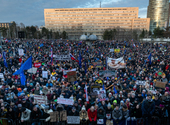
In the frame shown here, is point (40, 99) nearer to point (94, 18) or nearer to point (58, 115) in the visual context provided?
A: point (58, 115)

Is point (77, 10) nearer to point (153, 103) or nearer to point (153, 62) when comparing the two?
point (153, 62)

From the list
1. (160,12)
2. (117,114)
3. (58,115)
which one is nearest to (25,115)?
(58,115)

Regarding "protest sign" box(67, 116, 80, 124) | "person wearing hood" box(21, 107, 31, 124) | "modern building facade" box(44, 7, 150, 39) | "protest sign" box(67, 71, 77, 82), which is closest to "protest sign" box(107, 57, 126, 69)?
"protest sign" box(67, 71, 77, 82)

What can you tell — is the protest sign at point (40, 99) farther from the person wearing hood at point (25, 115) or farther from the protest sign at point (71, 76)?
the protest sign at point (71, 76)

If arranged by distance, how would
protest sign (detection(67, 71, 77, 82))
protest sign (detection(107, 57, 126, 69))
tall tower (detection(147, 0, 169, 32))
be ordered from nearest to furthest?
protest sign (detection(67, 71, 77, 82))
protest sign (detection(107, 57, 126, 69))
tall tower (detection(147, 0, 169, 32))

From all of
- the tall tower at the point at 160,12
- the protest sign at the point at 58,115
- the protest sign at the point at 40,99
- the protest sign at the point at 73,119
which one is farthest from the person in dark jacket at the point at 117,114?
the tall tower at the point at 160,12

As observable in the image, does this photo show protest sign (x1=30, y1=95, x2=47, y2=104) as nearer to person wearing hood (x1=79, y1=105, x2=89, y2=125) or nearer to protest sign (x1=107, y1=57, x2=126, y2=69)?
person wearing hood (x1=79, y1=105, x2=89, y2=125)

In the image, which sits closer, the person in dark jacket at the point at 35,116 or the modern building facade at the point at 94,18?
the person in dark jacket at the point at 35,116

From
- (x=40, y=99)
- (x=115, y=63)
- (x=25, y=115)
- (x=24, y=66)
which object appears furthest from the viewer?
(x=115, y=63)

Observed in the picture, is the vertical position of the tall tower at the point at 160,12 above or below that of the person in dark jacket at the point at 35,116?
above

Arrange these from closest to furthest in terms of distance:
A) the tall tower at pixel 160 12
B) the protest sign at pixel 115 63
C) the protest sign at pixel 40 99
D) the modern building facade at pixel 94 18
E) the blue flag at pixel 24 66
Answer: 1. the protest sign at pixel 40 99
2. the blue flag at pixel 24 66
3. the protest sign at pixel 115 63
4. the modern building facade at pixel 94 18
5. the tall tower at pixel 160 12

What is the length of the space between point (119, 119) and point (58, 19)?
10802cm

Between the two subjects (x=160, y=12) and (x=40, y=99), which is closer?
(x=40, y=99)

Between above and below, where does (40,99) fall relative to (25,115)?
above
